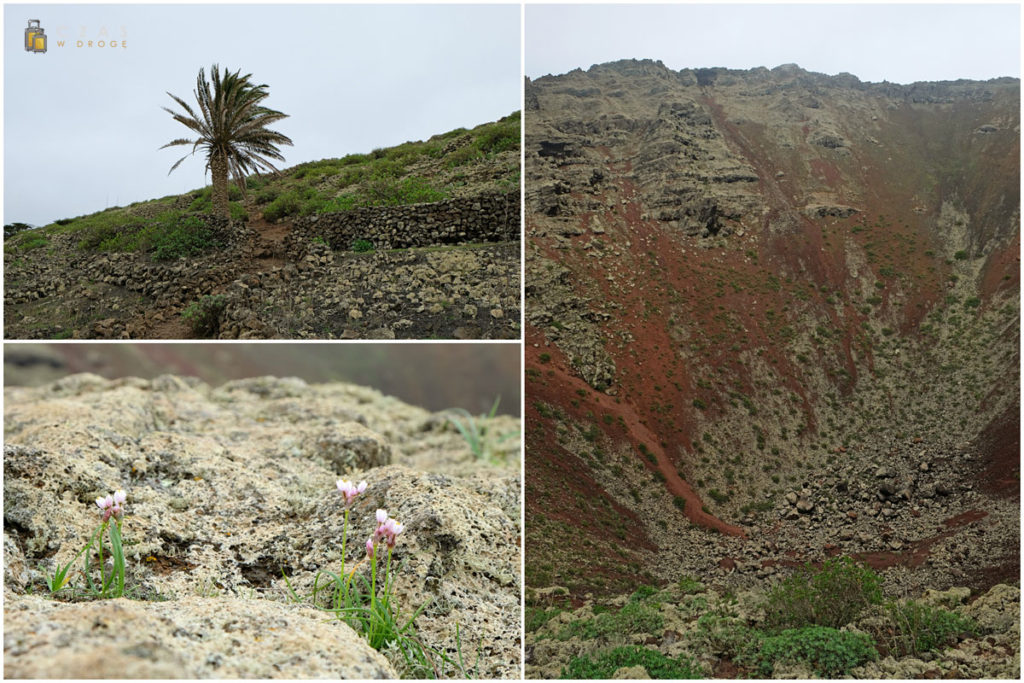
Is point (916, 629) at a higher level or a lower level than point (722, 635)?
higher

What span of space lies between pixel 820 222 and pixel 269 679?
42872 millimetres

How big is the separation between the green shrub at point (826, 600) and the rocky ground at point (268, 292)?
8388 mm

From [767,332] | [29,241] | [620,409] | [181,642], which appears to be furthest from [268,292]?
[767,332]

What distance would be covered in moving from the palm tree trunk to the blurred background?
1.52 m

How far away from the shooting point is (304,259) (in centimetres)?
630

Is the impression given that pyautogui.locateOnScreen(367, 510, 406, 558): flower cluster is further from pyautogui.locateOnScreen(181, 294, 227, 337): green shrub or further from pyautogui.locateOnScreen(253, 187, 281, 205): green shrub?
pyautogui.locateOnScreen(253, 187, 281, 205): green shrub

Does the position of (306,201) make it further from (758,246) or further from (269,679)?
(758,246)

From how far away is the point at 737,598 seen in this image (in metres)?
14.1

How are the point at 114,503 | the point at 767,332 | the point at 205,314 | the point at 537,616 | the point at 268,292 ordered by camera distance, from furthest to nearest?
the point at 767,332
the point at 537,616
the point at 268,292
the point at 205,314
the point at 114,503

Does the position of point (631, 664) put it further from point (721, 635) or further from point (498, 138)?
point (498, 138)

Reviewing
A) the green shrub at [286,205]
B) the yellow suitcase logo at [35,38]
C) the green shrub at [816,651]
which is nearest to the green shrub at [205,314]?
the green shrub at [286,205]

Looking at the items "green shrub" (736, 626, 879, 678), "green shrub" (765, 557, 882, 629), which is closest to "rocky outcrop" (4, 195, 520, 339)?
"green shrub" (736, 626, 879, 678)

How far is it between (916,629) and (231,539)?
1015 centimetres

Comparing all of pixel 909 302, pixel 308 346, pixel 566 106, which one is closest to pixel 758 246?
pixel 909 302
